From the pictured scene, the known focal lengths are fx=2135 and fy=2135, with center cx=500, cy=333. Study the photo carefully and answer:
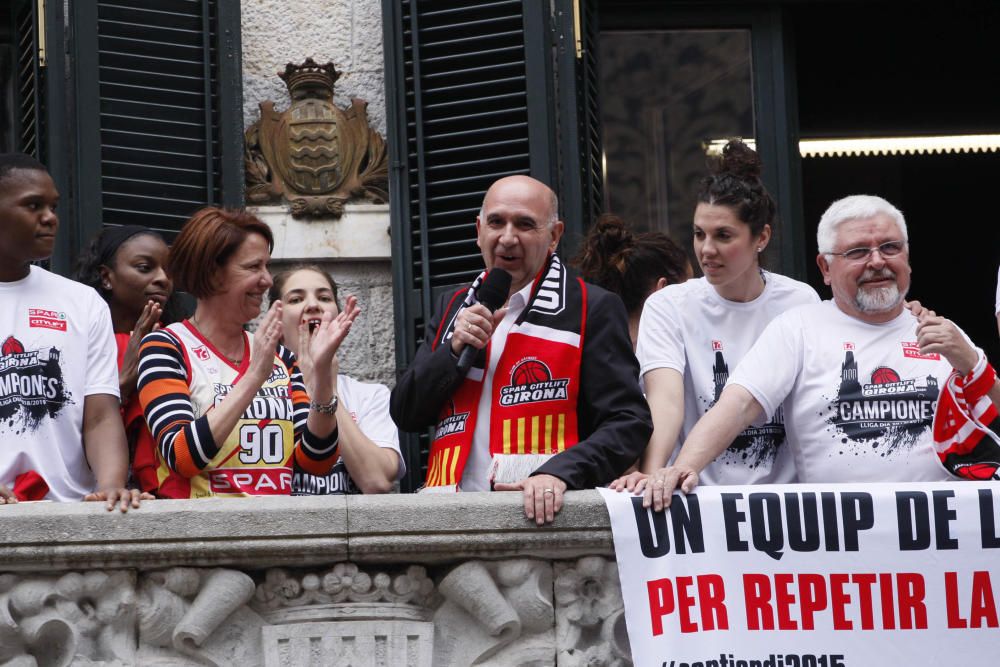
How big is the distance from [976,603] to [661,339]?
4.48 feet

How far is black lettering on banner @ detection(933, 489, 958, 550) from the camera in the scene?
21.4 ft

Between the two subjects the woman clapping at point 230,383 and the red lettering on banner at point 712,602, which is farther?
the woman clapping at point 230,383

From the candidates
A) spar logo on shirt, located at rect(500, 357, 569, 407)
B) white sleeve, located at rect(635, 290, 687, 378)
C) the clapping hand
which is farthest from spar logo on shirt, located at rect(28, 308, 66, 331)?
white sleeve, located at rect(635, 290, 687, 378)

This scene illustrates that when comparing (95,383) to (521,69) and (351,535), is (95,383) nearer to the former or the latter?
(351,535)

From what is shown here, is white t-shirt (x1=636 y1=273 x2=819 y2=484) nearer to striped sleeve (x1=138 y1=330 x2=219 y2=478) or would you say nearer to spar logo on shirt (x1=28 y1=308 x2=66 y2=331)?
striped sleeve (x1=138 y1=330 x2=219 y2=478)

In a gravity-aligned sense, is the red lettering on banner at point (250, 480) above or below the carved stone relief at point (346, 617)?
above

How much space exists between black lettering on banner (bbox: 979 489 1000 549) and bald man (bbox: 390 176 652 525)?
1053 mm

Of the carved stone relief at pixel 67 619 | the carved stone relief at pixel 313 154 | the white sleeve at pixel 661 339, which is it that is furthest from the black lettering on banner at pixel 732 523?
the carved stone relief at pixel 313 154

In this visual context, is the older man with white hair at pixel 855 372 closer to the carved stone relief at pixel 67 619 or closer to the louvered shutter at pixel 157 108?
the carved stone relief at pixel 67 619

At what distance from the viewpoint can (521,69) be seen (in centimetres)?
878

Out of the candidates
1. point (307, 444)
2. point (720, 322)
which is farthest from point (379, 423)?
point (720, 322)

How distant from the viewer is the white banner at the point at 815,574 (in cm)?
645

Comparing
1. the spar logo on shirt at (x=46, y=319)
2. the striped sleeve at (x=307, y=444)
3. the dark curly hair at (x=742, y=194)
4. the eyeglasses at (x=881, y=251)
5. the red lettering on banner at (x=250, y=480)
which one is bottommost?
Answer: the red lettering on banner at (x=250, y=480)

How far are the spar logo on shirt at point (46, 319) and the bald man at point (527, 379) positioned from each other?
1092 millimetres
